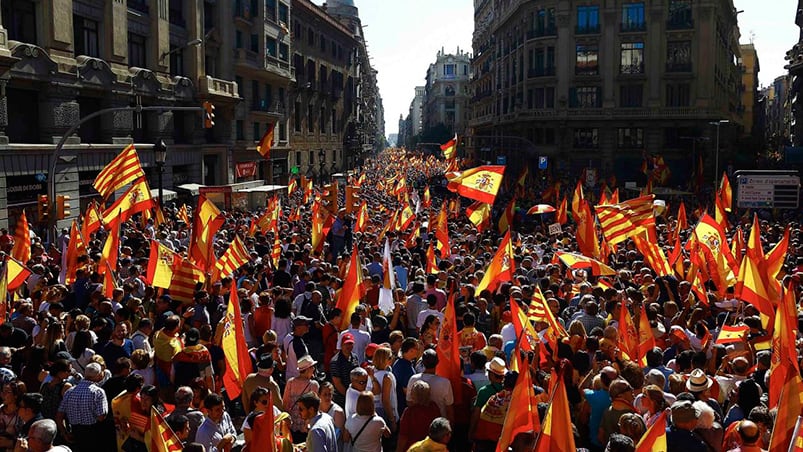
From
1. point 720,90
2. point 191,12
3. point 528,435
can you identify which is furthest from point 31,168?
point 720,90

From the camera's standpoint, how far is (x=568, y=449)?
5.55m

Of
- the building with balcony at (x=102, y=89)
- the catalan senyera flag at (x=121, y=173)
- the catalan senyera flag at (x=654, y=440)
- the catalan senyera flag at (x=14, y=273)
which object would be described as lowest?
the catalan senyera flag at (x=654, y=440)

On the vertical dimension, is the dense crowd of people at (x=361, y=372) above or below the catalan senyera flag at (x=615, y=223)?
below

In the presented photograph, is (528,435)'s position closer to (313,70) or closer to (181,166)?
(181,166)

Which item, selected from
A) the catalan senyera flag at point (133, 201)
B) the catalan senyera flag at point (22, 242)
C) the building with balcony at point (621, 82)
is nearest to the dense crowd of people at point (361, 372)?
the catalan senyera flag at point (22, 242)

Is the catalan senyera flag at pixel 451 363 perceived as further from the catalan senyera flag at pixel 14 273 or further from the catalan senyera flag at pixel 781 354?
the catalan senyera flag at pixel 14 273

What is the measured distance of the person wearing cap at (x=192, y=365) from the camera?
8.41 m

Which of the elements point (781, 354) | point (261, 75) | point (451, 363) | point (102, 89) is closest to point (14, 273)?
point (451, 363)

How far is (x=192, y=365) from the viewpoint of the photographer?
845cm

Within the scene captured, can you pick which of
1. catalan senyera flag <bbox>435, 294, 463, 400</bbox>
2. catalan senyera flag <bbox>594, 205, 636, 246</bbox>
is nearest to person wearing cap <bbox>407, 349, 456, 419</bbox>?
catalan senyera flag <bbox>435, 294, 463, 400</bbox>

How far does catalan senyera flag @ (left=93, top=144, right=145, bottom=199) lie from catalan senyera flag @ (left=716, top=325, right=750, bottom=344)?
13.7m

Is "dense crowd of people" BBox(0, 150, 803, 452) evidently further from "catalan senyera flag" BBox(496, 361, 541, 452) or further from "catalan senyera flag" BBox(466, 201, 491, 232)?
"catalan senyera flag" BBox(466, 201, 491, 232)

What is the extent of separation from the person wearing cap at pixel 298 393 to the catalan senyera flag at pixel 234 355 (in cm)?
95

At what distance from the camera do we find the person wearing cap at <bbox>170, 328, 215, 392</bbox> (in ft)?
27.6
